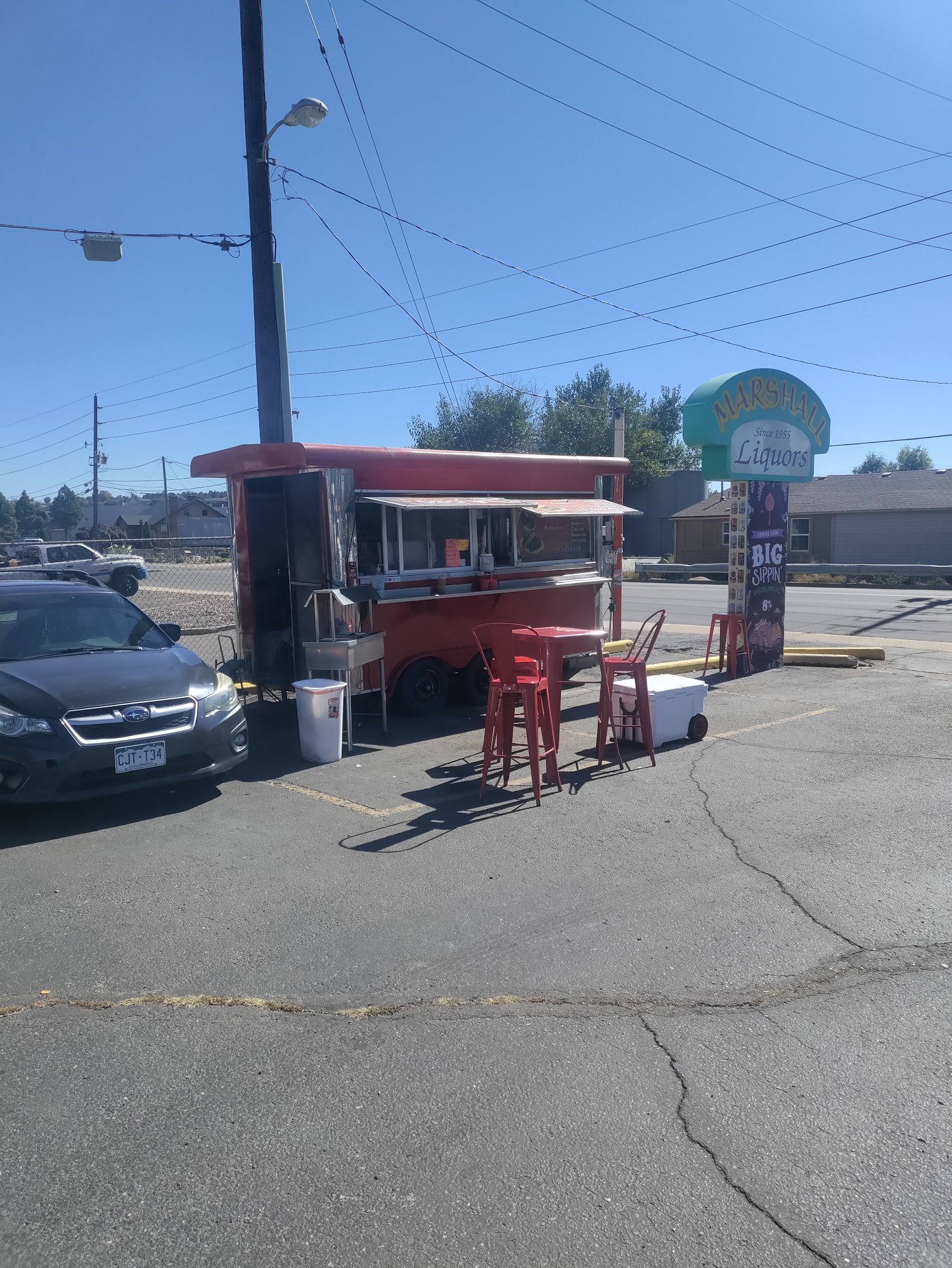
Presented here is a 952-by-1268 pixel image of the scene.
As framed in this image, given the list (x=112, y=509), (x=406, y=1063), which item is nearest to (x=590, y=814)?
(x=406, y=1063)

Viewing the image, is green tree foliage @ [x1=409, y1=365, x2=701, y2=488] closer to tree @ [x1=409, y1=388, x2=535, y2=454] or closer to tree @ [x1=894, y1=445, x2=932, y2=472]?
tree @ [x1=409, y1=388, x2=535, y2=454]

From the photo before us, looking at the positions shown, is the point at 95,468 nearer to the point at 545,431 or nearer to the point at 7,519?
the point at 545,431

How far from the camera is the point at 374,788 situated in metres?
→ 7.36

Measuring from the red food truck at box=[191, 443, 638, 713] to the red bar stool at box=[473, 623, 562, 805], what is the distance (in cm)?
200

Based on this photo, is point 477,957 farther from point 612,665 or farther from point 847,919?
point 612,665

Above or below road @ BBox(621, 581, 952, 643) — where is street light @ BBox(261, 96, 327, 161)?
above

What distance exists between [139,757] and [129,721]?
10.1 inches

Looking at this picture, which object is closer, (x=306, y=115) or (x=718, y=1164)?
(x=718, y=1164)

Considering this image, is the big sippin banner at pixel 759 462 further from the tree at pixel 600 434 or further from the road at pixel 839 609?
the tree at pixel 600 434

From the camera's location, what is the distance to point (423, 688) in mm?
10070

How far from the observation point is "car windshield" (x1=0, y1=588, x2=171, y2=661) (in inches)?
286

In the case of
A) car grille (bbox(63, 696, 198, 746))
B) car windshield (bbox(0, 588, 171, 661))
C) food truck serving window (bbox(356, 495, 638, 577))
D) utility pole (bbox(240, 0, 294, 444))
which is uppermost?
utility pole (bbox(240, 0, 294, 444))

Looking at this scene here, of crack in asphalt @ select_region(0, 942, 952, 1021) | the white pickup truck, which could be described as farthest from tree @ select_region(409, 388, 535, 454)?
crack in asphalt @ select_region(0, 942, 952, 1021)

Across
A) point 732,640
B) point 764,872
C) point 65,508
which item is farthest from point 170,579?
point 65,508
